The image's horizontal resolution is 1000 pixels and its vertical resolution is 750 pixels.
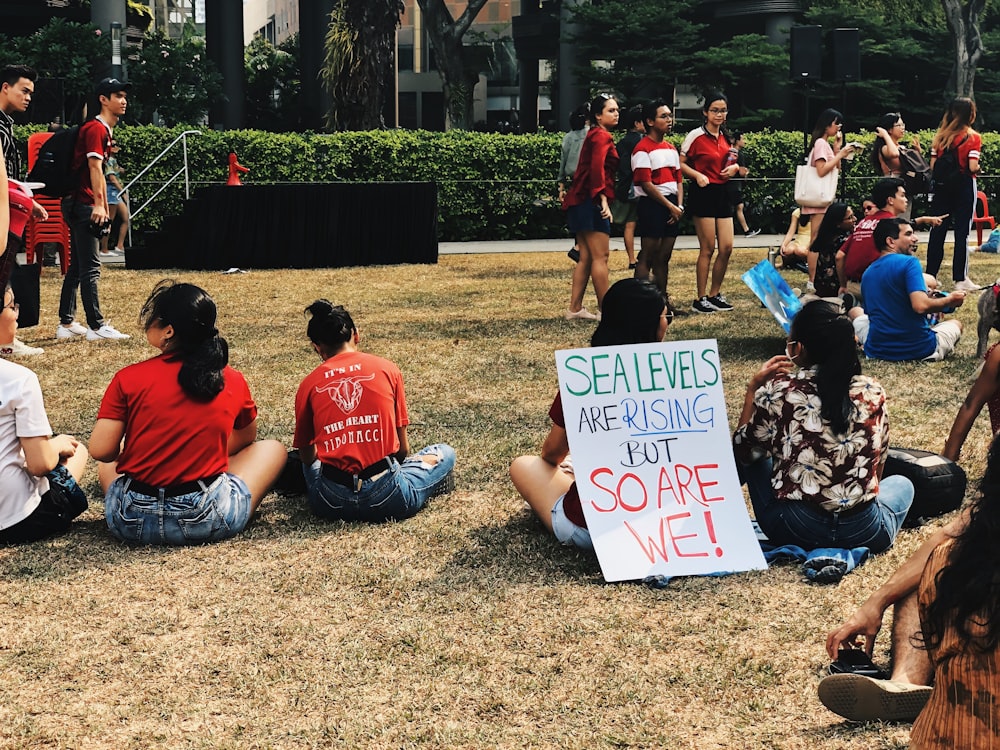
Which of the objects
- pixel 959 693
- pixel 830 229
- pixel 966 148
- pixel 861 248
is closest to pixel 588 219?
pixel 830 229

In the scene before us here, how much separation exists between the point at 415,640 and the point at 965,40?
96.9ft

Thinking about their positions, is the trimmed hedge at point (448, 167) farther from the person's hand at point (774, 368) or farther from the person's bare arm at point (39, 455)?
the person's hand at point (774, 368)

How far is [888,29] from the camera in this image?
105 feet

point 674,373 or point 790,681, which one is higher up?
point 674,373

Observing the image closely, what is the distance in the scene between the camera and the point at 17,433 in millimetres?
4957

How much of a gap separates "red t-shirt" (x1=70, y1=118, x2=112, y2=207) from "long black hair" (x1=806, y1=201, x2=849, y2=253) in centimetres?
560

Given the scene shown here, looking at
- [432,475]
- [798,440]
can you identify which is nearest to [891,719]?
[798,440]

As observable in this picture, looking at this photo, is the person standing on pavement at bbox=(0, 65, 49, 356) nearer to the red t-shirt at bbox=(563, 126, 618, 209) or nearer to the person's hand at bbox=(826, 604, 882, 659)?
the red t-shirt at bbox=(563, 126, 618, 209)

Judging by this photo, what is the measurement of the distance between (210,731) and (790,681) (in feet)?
5.61

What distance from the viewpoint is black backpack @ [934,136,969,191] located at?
40.2 feet

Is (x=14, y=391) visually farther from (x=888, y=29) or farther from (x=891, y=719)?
(x=888, y=29)

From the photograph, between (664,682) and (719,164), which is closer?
(664,682)

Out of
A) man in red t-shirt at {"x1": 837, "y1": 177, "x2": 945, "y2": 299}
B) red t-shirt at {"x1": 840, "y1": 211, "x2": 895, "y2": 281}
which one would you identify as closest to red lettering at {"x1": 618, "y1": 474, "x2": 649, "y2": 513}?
man in red t-shirt at {"x1": 837, "y1": 177, "x2": 945, "y2": 299}

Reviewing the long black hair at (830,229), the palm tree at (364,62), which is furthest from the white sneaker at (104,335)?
the palm tree at (364,62)
